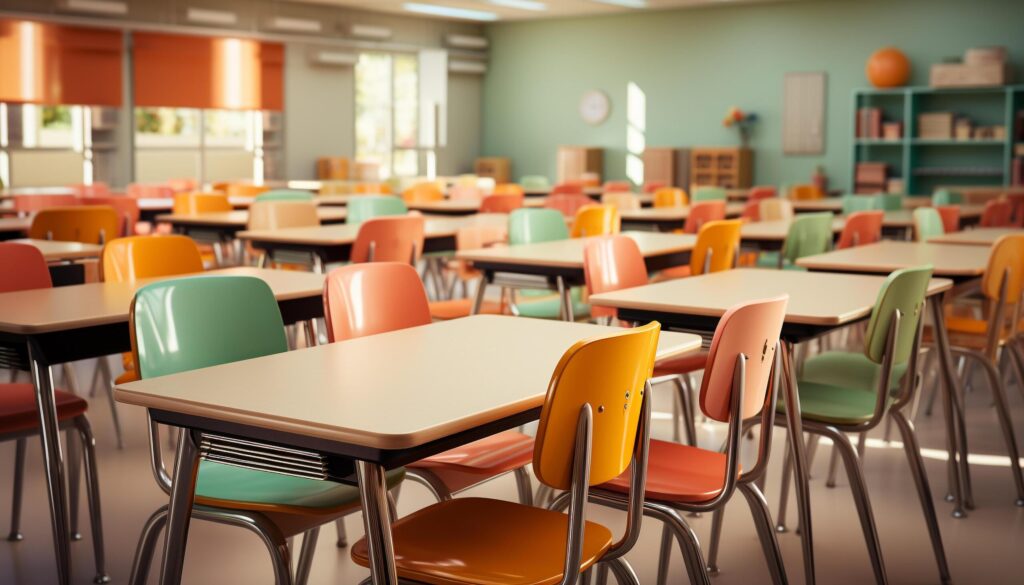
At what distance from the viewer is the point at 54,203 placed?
817 centimetres

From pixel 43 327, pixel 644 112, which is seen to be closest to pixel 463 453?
pixel 43 327

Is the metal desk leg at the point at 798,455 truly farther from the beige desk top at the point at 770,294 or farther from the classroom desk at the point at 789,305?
the beige desk top at the point at 770,294

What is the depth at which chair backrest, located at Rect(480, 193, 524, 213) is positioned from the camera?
8.29 m

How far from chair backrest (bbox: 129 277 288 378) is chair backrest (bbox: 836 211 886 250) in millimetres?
4211

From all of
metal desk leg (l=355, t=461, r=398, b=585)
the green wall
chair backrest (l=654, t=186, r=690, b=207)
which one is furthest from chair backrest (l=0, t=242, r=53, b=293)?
the green wall

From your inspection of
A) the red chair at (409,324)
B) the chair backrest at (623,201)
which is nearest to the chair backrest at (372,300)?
the red chair at (409,324)

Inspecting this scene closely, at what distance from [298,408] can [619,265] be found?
232cm

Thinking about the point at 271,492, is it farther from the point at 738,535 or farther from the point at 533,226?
the point at 533,226

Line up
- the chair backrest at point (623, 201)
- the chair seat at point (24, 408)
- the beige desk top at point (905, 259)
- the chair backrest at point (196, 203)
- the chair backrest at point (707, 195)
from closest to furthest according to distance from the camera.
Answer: the chair seat at point (24, 408), the beige desk top at point (905, 259), the chair backrest at point (196, 203), the chair backrest at point (623, 201), the chair backrest at point (707, 195)

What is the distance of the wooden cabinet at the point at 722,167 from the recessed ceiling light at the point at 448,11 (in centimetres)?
352

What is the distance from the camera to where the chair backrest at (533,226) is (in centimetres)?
567

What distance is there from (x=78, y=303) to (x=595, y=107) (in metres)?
13.8

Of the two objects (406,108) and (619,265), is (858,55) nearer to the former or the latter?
A: (406,108)

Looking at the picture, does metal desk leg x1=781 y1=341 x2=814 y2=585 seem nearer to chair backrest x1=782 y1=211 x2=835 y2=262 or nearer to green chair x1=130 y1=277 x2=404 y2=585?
green chair x1=130 y1=277 x2=404 y2=585
